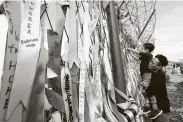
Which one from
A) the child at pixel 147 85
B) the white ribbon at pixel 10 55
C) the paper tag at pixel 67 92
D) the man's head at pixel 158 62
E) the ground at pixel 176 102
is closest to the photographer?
the white ribbon at pixel 10 55

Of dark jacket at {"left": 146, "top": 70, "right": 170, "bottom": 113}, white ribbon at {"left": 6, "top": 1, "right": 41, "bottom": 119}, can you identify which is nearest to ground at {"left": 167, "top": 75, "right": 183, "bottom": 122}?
dark jacket at {"left": 146, "top": 70, "right": 170, "bottom": 113}

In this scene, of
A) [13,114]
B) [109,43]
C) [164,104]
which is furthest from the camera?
[164,104]

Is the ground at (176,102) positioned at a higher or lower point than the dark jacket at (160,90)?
lower

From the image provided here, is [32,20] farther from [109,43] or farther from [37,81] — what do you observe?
[109,43]

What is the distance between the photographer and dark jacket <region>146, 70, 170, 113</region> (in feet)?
10.7

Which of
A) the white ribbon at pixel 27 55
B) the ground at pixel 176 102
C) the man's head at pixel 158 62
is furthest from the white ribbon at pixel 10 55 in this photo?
the ground at pixel 176 102

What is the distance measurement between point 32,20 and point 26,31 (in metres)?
0.04

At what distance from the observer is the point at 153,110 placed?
3.29 meters

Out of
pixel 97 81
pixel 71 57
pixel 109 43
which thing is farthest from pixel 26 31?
pixel 109 43

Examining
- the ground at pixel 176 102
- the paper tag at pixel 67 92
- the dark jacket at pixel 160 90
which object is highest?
the paper tag at pixel 67 92

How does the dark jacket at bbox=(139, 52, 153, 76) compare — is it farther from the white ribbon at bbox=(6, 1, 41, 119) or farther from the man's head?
the white ribbon at bbox=(6, 1, 41, 119)

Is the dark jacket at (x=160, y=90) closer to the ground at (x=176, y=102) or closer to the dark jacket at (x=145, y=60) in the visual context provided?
the dark jacket at (x=145, y=60)

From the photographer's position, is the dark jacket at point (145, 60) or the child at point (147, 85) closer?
the child at point (147, 85)

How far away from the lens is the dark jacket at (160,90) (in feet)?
10.7
